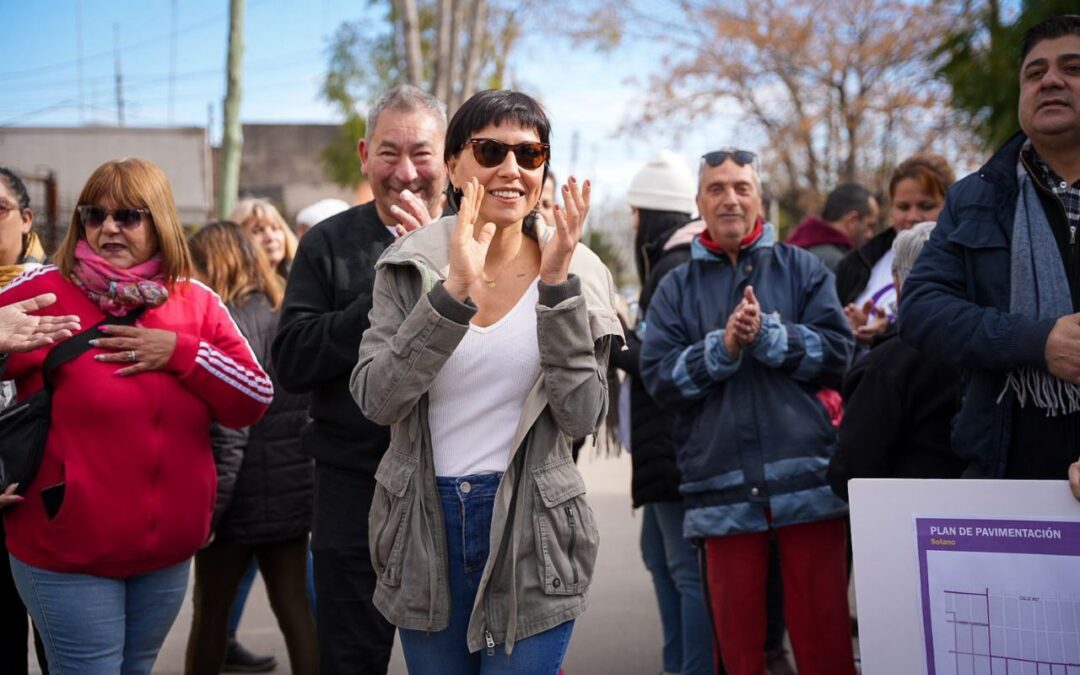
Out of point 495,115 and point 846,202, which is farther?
point 846,202

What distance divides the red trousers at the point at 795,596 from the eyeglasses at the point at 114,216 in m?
2.32

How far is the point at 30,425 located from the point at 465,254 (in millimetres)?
1651

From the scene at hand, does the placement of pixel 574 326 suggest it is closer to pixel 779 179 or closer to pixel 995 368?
pixel 995 368

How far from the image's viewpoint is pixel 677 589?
193 inches

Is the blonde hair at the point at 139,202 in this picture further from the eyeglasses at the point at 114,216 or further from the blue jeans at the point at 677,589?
the blue jeans at the point at 677,589

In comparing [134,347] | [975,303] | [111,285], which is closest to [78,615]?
[134,347]

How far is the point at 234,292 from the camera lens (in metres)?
4.95

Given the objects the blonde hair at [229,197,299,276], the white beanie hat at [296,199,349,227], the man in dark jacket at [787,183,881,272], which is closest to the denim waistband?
the blonde hair at [229,197,299,276]

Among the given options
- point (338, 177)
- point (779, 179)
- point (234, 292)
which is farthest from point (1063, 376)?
point (338, 177)

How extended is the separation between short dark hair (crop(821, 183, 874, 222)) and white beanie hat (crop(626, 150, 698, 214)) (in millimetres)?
2386

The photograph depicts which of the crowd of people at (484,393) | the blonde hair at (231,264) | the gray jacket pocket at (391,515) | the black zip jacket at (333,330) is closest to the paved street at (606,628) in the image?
the crowd of people at (484,393)

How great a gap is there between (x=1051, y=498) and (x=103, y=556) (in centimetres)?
264

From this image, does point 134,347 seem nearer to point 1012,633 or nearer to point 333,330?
point 333,330

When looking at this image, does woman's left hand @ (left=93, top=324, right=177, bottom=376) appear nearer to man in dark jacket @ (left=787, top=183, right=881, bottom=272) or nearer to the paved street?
the paved street
